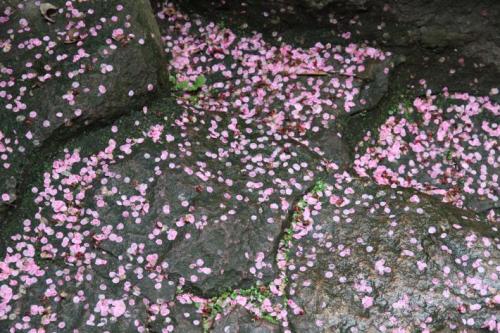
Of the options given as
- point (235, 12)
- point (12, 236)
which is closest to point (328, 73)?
point (235, 12)

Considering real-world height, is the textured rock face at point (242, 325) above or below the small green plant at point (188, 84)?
below

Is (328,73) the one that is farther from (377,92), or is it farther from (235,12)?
(235,12)

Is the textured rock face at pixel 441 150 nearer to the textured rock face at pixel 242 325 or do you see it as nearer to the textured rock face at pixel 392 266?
the textured rock face at pixel 392 266

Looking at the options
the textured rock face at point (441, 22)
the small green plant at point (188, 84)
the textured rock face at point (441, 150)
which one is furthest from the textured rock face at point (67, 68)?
→ the textured rock face at point (441, 150)

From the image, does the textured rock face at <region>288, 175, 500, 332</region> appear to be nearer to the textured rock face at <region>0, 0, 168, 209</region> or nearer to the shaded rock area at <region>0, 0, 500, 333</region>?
the shaded rock area at <region>0, 0, 500, 333</region>

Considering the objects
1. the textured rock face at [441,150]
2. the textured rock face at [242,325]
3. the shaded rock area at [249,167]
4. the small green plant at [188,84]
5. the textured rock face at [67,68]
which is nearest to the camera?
the textured rock face at [242,325]
